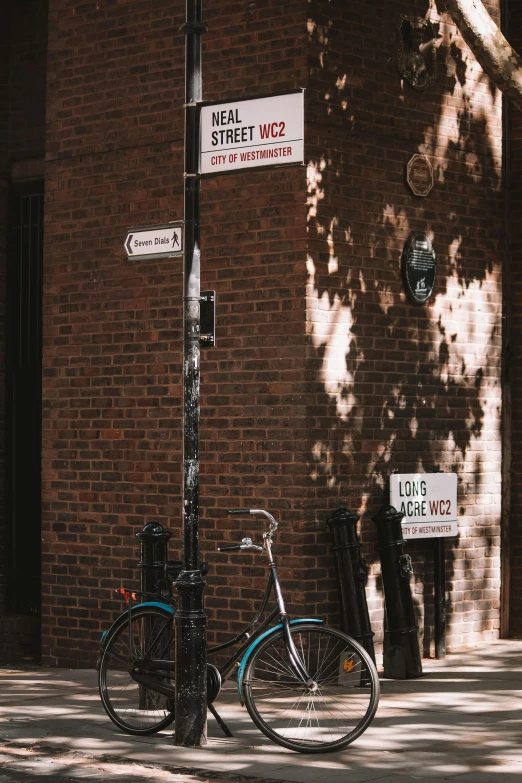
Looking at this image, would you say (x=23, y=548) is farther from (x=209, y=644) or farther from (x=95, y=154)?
(x=95, y=154)

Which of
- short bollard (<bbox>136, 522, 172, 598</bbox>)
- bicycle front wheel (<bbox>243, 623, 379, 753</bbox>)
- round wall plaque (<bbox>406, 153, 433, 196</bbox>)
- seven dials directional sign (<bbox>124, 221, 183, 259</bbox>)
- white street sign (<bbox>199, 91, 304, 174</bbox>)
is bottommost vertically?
bicycle front wheel (<bbox>243, 623, 379, 753</bbox>)

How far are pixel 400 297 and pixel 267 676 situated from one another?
147 inches

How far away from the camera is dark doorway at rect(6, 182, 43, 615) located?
12836mm

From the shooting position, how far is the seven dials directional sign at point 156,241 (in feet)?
28.1

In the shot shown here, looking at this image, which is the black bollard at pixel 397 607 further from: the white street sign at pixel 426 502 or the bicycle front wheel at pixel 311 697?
the bicycle front wheel at pixel 311 697

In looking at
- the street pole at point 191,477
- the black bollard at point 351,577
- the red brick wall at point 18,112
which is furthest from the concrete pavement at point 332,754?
the red brick wall at point 18,112

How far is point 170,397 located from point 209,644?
1.89 m

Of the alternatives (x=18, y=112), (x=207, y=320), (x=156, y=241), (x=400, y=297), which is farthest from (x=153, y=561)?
(x=18, y=112)

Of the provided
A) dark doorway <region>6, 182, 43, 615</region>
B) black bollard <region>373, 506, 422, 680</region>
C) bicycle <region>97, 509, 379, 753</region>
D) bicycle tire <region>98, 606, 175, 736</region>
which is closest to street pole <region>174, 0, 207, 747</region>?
bicycle <region>97, 509, 379, 753</region>

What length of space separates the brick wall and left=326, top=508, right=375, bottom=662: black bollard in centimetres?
20

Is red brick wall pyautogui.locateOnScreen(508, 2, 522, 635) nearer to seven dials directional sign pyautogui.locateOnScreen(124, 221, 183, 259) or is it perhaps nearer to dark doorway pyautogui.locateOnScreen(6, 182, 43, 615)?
dark doorway pyautogui.locateOnScreen(6, 182, 43, 615)

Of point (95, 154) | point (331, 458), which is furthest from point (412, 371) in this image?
point (95, 154)

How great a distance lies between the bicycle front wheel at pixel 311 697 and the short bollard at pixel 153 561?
0.83 meters

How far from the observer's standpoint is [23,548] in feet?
42.2
